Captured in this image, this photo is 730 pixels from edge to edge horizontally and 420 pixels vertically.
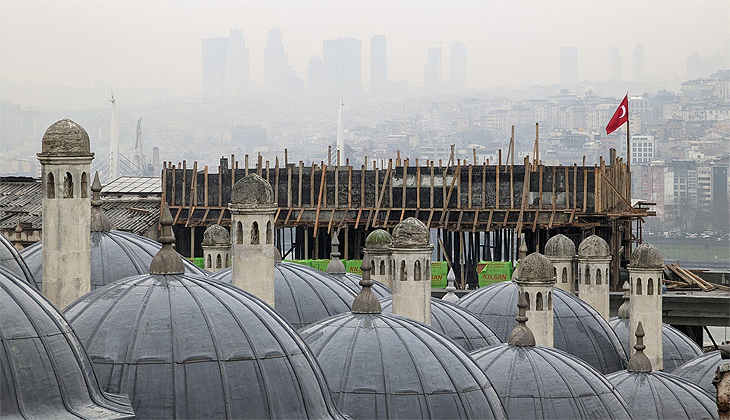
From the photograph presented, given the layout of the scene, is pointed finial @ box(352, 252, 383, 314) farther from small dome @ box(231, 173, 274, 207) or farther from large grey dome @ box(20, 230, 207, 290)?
large grey dome @ box(20, 230, 207, 290)

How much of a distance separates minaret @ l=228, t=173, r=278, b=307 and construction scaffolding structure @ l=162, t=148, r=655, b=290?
44662mm

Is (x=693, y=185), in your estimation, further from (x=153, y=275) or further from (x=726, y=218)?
(x=153, y=275)

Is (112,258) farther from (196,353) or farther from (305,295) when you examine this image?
(196,353)

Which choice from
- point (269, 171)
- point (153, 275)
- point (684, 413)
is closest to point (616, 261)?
point (269, 171)

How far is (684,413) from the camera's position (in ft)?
119

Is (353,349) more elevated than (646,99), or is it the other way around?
(646,99)

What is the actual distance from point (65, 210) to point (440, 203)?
52.4 metres

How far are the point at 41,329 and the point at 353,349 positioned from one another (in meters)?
9.26

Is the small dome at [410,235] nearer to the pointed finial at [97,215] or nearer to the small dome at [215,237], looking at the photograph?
the pointed finial at [97,215]

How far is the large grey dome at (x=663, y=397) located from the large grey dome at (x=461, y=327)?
4086 millimetres

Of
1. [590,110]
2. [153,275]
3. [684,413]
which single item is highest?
[590,110]

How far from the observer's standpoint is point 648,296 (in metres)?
45.4

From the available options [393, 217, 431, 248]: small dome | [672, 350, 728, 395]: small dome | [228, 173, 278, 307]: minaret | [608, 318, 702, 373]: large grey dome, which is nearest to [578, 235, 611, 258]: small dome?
[608, 318, 702, 373]: large grey dome

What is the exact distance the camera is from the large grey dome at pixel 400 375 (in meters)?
25.0
